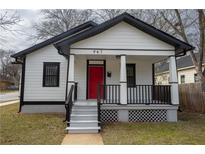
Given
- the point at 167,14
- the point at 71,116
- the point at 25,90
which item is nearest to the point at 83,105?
the point at 71,116

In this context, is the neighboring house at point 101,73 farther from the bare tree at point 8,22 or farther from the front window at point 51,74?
the bare tree at point 8,22

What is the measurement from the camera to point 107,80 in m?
13.6

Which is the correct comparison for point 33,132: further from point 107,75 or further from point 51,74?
point 107,75

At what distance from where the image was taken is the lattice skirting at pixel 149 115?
35.8ft

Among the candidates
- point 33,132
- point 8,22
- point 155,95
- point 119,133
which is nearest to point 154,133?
point 119,133

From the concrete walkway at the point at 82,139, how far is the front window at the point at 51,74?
6233 mm

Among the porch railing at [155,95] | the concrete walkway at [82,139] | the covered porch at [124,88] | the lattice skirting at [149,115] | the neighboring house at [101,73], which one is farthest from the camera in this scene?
the porch railing at [155,95]

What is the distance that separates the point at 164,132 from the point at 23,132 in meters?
5.35

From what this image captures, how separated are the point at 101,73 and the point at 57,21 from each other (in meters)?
16.8

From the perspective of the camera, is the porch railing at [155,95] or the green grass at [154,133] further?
the porch railing at [155,95]

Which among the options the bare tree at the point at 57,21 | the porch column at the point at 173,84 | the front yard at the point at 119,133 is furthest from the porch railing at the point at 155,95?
the bare tree at the point at 57,21

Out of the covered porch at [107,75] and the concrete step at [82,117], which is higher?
the covered porch at [107,75]

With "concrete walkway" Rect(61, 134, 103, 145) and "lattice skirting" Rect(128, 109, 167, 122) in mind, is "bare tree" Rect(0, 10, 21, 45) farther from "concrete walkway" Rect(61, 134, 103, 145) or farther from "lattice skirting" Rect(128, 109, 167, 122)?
"lattice skirting" Rect(128, 109, 167, 122)

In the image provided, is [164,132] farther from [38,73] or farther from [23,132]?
[38,73]
